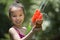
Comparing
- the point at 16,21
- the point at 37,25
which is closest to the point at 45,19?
the point at 16,21

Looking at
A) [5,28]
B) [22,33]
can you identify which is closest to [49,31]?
[5,28]

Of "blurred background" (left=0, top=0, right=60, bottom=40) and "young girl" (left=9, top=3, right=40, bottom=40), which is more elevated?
"young girl" (left=9, top=3, right=40, bottom=40)

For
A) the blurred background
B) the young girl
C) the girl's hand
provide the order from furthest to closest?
the blurred background → the young girl → the girl's hand

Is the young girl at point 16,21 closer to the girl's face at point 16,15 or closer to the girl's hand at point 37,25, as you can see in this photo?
the girl's face at point 16,15

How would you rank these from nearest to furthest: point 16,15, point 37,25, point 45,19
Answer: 1. point 37,25
2. point 16,15
3. point 45,19

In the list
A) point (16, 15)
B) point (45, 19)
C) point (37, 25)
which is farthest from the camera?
point (45, 19)

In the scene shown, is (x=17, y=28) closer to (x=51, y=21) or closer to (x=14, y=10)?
(x=14, y=10)

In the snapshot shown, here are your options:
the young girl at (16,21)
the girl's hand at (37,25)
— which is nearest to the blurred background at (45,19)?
the young girl at (16,21)

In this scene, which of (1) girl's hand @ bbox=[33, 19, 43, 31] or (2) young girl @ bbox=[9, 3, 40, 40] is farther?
(2) young girl @ bbox=[9, 3, 40, 40]

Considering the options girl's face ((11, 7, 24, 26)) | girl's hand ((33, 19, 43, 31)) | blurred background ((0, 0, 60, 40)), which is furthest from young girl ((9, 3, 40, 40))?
blurred background ((0, 0, 60, 40))

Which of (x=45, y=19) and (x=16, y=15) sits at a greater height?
(x=16, y=15)

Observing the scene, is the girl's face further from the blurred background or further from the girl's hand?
the blurred background

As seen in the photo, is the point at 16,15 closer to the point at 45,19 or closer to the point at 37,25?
the point at 37,25

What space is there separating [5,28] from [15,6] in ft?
16.1
